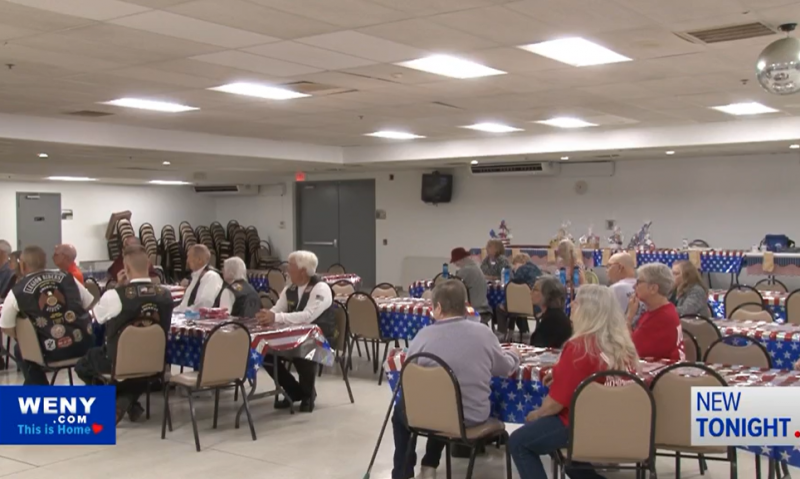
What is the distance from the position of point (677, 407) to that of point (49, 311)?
4.59 metres

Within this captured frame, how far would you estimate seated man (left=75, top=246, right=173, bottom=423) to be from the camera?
5508 millimetres

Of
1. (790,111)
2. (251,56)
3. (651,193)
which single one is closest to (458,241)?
(651,193)

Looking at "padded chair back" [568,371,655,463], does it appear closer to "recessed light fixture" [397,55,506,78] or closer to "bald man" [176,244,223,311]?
"recessed light fixture" [397,55,506,78]

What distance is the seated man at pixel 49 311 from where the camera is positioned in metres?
6.01

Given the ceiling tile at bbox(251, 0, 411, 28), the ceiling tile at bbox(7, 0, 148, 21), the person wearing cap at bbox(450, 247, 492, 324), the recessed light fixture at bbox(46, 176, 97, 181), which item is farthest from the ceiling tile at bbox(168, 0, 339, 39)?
the recessed light fixture at bbox(46, 176, 97, 181)

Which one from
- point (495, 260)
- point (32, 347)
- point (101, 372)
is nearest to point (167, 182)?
point (495, 260)

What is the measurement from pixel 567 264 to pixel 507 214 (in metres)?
7.55

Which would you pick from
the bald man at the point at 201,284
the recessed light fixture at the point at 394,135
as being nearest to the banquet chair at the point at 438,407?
the bald man at the point at 201,284

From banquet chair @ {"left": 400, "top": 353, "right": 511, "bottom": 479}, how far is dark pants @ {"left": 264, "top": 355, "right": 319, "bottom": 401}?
7.54 ft

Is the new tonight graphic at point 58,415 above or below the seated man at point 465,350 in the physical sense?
below

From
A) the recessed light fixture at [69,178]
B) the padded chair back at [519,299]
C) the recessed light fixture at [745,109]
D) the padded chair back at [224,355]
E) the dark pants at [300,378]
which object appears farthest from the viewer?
the recessed light fixture at [69,178]

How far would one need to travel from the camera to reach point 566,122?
10188 millimetres

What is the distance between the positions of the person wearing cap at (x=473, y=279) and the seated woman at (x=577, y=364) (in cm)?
492

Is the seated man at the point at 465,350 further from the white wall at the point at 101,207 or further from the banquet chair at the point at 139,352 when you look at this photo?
the white wall at the point at 101,207
